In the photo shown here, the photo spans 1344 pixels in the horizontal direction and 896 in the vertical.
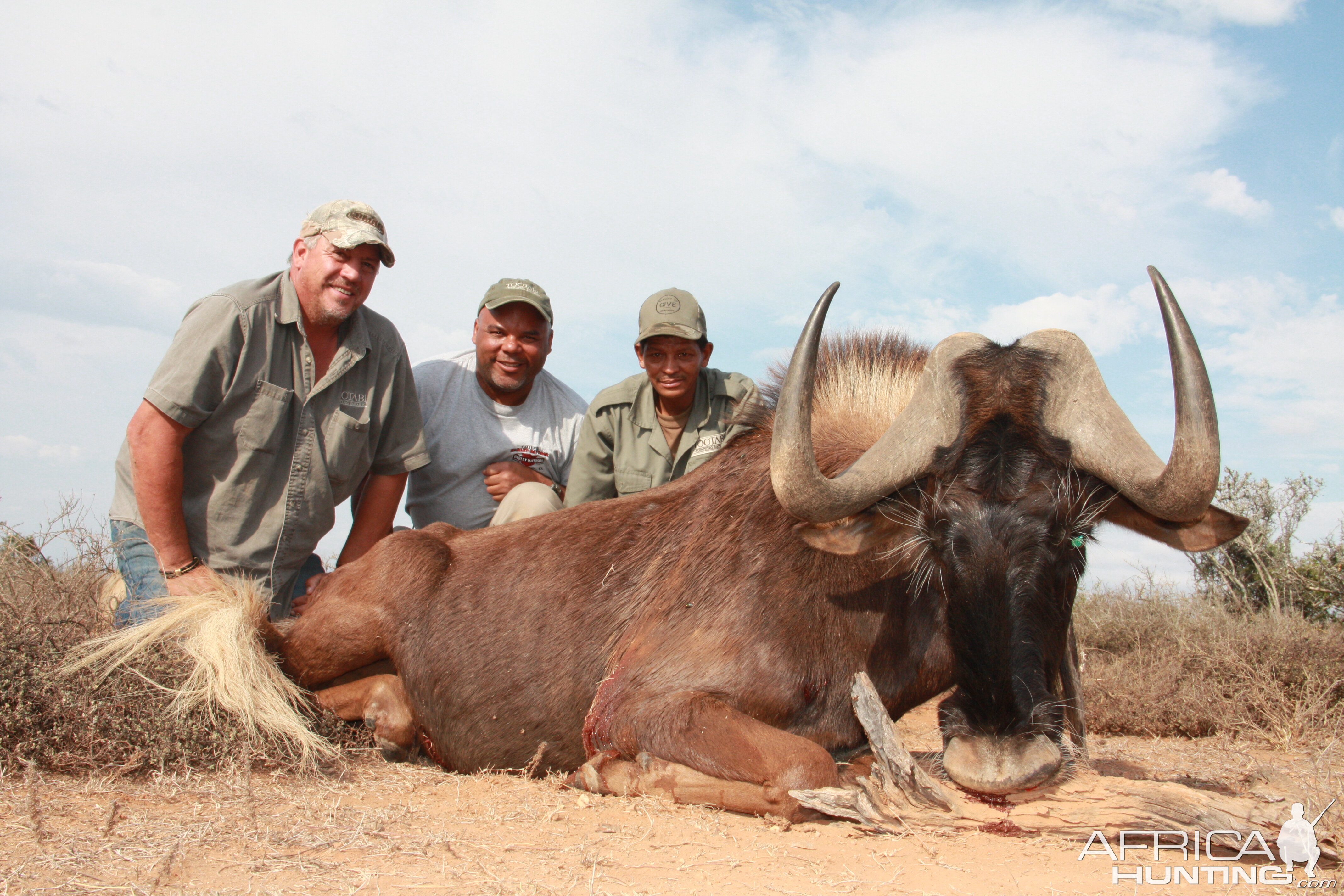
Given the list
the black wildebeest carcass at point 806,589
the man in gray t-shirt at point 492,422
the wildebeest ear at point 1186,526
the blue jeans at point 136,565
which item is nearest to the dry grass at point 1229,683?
the black wildebeest carcass at point 806,589

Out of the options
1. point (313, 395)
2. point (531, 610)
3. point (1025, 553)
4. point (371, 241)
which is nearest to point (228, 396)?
point (313, 395)

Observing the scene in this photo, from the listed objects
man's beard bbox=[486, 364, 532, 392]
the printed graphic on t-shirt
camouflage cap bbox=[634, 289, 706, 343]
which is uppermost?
camouflage cap bbox=[634, 289, 706, 343]

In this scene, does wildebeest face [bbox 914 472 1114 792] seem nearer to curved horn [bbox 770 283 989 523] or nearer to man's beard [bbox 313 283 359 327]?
curved horn [bbox 770 283 989 523]

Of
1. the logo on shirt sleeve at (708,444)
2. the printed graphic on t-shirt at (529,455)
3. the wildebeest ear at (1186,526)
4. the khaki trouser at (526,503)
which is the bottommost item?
the khaki trouser at (526,503)

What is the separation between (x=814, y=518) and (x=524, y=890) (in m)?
1.68

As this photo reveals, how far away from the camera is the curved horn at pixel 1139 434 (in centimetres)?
305

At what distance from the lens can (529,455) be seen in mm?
6934

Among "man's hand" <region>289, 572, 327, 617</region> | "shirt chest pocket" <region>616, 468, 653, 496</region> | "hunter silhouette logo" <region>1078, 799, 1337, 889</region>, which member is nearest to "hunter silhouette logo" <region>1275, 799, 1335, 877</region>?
"hunter silhouette logo" <region>1078, 799, 1337, 889</region>

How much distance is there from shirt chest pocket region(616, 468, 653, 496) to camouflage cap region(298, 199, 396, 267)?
221cm

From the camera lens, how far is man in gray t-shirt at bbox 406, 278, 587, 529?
22.2ft

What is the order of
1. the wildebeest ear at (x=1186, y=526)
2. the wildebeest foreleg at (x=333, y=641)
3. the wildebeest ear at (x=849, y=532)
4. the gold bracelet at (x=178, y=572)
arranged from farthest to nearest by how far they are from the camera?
the gold bracelet at (x=178, y=572)
the wildebeest foreleg at (x=333, y=641)
the wildebeest ear at (x=849, y=532)
the wildebeest ear at (x=1186, y=526)

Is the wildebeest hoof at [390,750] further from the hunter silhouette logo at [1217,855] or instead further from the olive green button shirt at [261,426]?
the hunter silhouette logo at [1217,855]

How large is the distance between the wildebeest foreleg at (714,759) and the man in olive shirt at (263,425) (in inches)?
111

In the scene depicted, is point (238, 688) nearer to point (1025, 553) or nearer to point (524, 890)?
point (524, 890)
